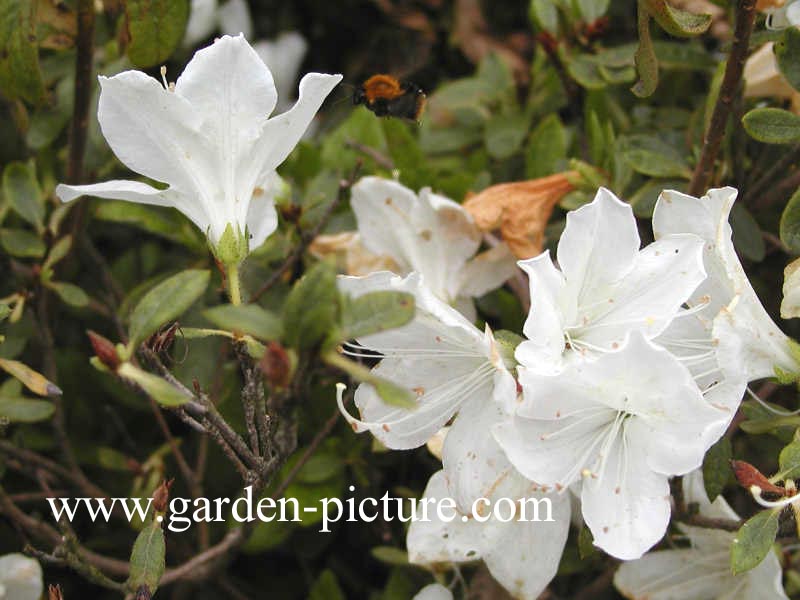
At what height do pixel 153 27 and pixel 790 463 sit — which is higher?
pixel 153 27

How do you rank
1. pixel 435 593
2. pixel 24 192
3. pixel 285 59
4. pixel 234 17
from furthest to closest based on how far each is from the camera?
1. pixel 285 59
2. pixel 234 17
3. pixel 24 192
4. pixel 435 593

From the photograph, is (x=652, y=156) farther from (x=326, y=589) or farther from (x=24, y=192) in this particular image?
(x=24, y=192)

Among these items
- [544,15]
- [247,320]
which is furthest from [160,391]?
[544,15]

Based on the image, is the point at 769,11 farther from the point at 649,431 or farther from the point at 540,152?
the point at 649,431

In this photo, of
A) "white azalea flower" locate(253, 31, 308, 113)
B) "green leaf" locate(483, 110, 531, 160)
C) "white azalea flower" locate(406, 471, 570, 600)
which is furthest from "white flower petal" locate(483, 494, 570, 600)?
"white azalea flower" locate(253, 31, 308, 113)

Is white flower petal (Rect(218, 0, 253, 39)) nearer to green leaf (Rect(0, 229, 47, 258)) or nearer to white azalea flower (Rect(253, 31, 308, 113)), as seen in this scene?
white azalea flower (Rect(253, 31, 308, 113))
